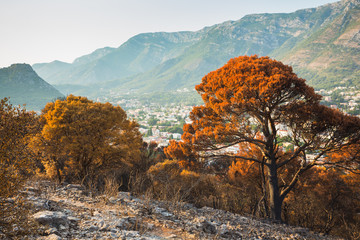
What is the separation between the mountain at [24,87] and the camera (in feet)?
400

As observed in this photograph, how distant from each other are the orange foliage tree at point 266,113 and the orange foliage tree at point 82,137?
6058mm

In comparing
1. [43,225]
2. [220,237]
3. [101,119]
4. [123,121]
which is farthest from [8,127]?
[123,121]

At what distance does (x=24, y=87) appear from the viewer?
13212cm

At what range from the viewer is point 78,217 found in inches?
173

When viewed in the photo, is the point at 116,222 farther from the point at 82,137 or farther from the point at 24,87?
the point at 24,87

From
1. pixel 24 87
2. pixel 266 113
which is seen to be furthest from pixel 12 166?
pixel 24 87

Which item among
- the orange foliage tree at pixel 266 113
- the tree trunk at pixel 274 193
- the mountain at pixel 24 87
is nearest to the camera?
the orange foliage tree at pixel 266 113

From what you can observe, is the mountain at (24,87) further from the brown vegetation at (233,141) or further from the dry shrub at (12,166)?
the dry shrub at (12,166)

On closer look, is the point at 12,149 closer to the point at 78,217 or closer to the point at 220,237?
the point at 78,217

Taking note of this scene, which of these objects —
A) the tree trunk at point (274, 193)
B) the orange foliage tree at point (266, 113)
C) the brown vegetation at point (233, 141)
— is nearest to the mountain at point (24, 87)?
the brown vegetation at point (233, 141)

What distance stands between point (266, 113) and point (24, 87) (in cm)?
16260

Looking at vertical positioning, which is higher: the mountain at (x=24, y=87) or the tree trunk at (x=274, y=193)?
the mountain at (x=24, y=87)

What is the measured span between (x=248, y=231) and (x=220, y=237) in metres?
1.46

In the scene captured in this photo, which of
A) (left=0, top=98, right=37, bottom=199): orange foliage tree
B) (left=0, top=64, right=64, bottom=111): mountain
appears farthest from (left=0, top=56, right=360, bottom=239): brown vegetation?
(left=0, top=64, right=64, bottom=111): mountain
